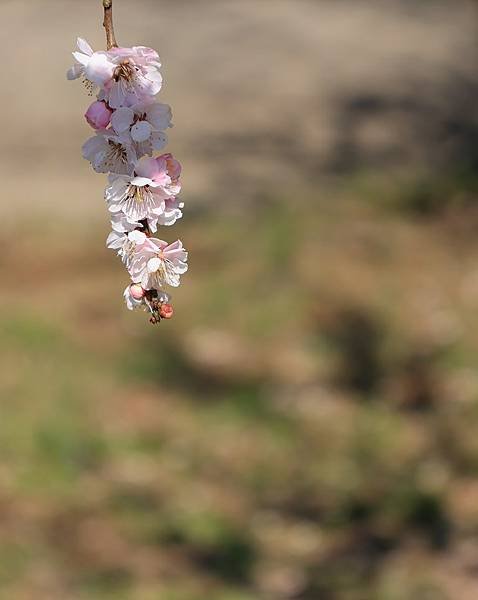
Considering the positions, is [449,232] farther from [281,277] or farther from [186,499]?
[186,499]

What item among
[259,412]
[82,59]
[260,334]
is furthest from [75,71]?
[260,334]

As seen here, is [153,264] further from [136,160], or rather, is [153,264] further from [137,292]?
[136,160]

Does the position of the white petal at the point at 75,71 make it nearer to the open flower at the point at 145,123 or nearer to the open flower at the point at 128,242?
the open flower at the point at 145,123

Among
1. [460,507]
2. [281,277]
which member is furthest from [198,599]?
[281,277]

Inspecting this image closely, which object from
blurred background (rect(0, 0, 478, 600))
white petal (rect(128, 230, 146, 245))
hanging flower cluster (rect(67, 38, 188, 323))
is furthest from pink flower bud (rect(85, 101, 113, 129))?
blurred background (rect(0, 0, 478, 600))

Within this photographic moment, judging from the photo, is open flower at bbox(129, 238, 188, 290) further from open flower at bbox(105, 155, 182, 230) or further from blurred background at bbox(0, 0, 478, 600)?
blurred background at bbox(0, 0, 478, 600)

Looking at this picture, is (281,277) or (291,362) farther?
(281,277)

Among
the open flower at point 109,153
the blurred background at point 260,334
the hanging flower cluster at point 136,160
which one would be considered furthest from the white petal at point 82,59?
the blurred background at point 260,334
